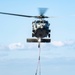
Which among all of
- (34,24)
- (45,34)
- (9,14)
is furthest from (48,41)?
(9,14)

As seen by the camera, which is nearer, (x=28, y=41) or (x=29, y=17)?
(x=28, y=41)

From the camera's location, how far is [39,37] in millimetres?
43438

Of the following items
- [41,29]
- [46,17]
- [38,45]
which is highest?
[46,17]

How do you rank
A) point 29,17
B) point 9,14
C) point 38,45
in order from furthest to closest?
point 29,17
point 9,14
point 38,45

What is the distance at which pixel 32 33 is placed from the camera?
44.5 meters

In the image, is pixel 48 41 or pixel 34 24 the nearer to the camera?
pixel 48 41

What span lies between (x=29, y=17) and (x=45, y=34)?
6053 mm

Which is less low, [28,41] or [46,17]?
[46,17]

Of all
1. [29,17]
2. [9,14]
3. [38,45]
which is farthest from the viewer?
[29,17]

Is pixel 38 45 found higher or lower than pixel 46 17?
lower

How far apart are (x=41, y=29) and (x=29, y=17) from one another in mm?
4091

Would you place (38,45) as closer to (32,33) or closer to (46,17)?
(32,33)

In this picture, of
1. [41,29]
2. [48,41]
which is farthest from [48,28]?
[48,41]

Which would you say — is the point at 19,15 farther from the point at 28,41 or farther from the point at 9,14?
the point at 28,41
